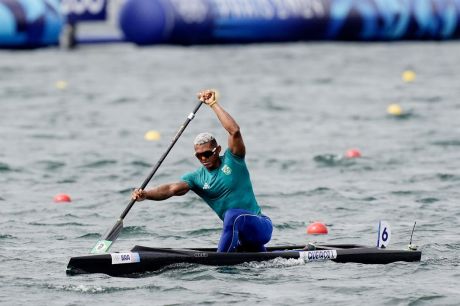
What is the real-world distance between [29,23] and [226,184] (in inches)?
1026

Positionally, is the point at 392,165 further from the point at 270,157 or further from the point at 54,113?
the point at 54,113

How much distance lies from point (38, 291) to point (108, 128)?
46.8ft

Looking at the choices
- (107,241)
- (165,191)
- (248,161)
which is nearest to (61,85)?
(248,161)

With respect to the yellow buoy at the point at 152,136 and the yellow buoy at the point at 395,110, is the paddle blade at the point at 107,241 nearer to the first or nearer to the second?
the yellow buoy at the point at 152,136

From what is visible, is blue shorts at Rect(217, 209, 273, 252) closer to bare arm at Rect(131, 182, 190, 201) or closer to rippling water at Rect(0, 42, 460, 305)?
rippling water at Rect(0, 42, 460, 305)

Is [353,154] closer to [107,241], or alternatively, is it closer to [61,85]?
[107,241]

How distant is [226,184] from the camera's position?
1416 centimetres

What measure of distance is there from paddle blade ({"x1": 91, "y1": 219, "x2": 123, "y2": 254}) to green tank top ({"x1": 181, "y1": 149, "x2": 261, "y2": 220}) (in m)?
1.06

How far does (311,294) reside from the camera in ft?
43.3

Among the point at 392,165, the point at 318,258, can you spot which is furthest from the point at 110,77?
the point at 318,258

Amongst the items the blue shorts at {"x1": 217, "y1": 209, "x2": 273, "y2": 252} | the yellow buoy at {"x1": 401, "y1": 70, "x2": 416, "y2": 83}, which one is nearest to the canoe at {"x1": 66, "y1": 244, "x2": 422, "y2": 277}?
the blue shorts at {"x1": 217, "y1": 209, "x2": 273, "y2": 252}

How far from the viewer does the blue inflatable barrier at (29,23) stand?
38406mm

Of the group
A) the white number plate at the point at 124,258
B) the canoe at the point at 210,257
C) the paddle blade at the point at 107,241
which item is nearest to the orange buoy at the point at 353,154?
the canoe at the point at 210,257

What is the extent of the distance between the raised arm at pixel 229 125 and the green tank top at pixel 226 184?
0.40 feet
